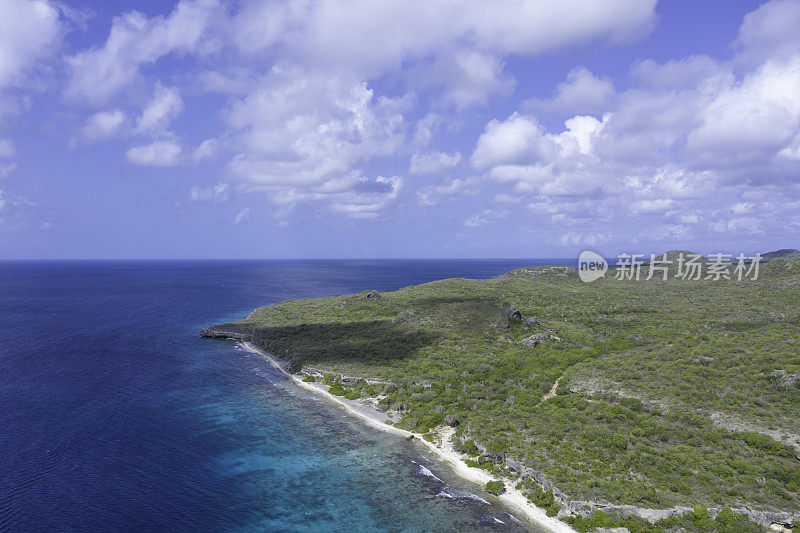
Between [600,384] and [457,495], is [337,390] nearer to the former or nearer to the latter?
[457,495]

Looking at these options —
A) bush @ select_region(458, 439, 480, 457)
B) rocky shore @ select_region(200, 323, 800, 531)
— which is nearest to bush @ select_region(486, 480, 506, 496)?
rocky shore @ select_region(200, 323, 800, 531)

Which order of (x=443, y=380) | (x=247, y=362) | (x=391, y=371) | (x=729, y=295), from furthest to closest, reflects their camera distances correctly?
1. (x=729, y=295)
2. (x=247, y=362)
3. (x=391, y=371)
4. (x=443, y=380)

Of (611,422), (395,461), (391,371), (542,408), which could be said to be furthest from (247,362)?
(611,422)

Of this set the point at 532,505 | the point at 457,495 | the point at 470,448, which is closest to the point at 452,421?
the point at 470,448

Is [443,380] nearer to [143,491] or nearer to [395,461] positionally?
[395,461]

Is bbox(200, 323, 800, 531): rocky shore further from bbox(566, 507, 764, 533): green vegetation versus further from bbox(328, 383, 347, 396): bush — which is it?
bbox(328, 383, 347, 396): bush

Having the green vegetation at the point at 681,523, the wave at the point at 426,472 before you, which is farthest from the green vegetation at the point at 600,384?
the wave at the point at 426,472
